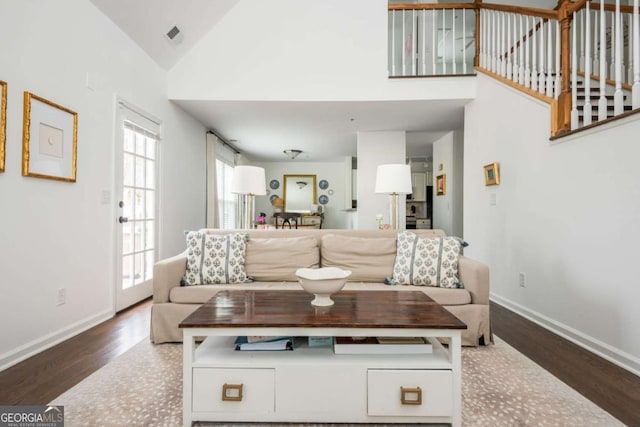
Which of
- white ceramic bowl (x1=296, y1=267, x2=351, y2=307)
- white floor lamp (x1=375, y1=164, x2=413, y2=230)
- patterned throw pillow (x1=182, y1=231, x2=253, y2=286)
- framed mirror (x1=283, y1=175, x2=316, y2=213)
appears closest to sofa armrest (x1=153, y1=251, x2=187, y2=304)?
patterned throw pillow (x1=182, y1=231, x2=253, y2=286)

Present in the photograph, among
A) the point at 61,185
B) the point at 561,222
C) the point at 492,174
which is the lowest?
the point at 561,222

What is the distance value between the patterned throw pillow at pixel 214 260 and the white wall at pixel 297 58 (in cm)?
232

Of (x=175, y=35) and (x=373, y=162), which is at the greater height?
(x=175, y=35)

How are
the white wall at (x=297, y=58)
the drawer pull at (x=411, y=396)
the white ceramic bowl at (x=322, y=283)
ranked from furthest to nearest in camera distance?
the white wall at (x=297, y=58), the white ceramic bowl at (x=322, y=283), the drawer pull at (x=411, y=396)

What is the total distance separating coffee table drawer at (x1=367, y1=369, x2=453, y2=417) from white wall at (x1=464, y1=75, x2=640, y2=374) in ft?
4.76

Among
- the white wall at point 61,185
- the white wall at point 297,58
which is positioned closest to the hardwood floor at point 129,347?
the white wall at point 61,185

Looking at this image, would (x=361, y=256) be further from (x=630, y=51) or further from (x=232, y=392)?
(x=630, y=51)

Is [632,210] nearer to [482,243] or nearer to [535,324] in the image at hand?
[535,324]

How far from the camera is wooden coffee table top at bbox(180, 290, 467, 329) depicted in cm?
139

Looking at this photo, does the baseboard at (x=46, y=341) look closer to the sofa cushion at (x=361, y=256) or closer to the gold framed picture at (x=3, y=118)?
the gold framed picture at (x=3, y=118)

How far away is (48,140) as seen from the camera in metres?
2.30

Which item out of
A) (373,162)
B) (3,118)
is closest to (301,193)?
(373,162)

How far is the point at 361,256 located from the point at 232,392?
1.53 m

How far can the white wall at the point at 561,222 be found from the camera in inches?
79.9
